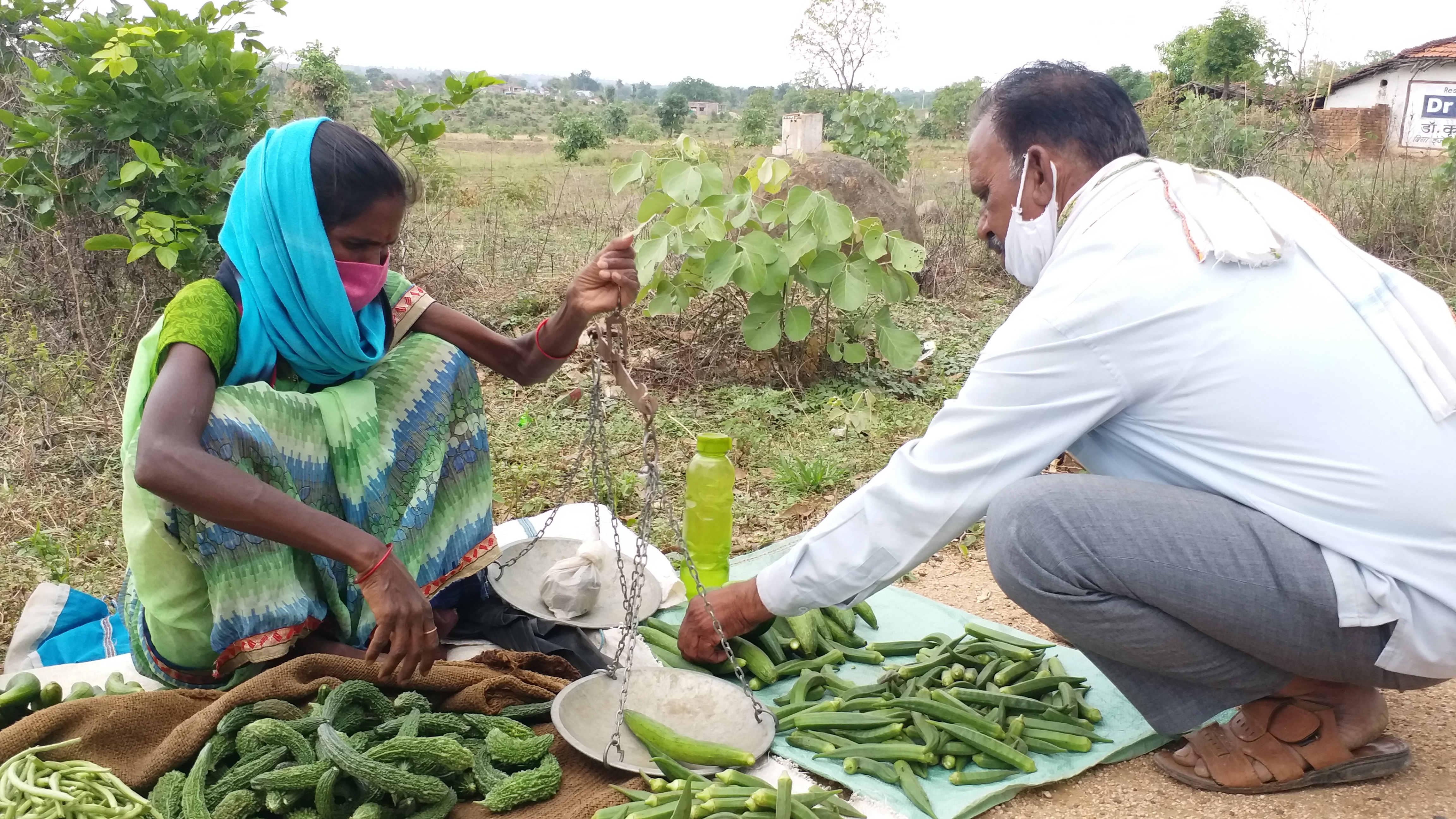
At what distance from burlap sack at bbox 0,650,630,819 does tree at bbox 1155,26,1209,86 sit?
29.5 meters

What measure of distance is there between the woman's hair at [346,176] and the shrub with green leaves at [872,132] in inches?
358

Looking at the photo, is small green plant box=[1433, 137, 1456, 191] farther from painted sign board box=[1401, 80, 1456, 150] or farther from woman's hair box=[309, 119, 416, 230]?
woman's hair box=[309, 119, 416, 230]

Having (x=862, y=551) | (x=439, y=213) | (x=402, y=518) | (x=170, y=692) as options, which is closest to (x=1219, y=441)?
(x=862, y=551)

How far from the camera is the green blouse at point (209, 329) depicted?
266cm

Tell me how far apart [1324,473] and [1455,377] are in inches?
14.2

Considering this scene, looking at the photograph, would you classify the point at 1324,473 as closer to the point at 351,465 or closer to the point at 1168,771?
the point at 1168,771

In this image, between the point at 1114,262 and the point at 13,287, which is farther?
the point at 13,287

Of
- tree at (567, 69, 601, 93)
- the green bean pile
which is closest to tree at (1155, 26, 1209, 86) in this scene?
the green bean pile

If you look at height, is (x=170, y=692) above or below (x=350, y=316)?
below

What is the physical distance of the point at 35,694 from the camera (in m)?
2.69

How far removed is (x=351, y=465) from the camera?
299 cm

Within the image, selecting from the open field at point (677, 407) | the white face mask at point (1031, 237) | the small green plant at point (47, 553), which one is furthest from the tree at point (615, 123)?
the white face mask at point (1031, 237)

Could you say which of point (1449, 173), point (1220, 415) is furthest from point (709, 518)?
point (1449, 173)

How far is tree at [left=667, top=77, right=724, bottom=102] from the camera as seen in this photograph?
91.2 meters
